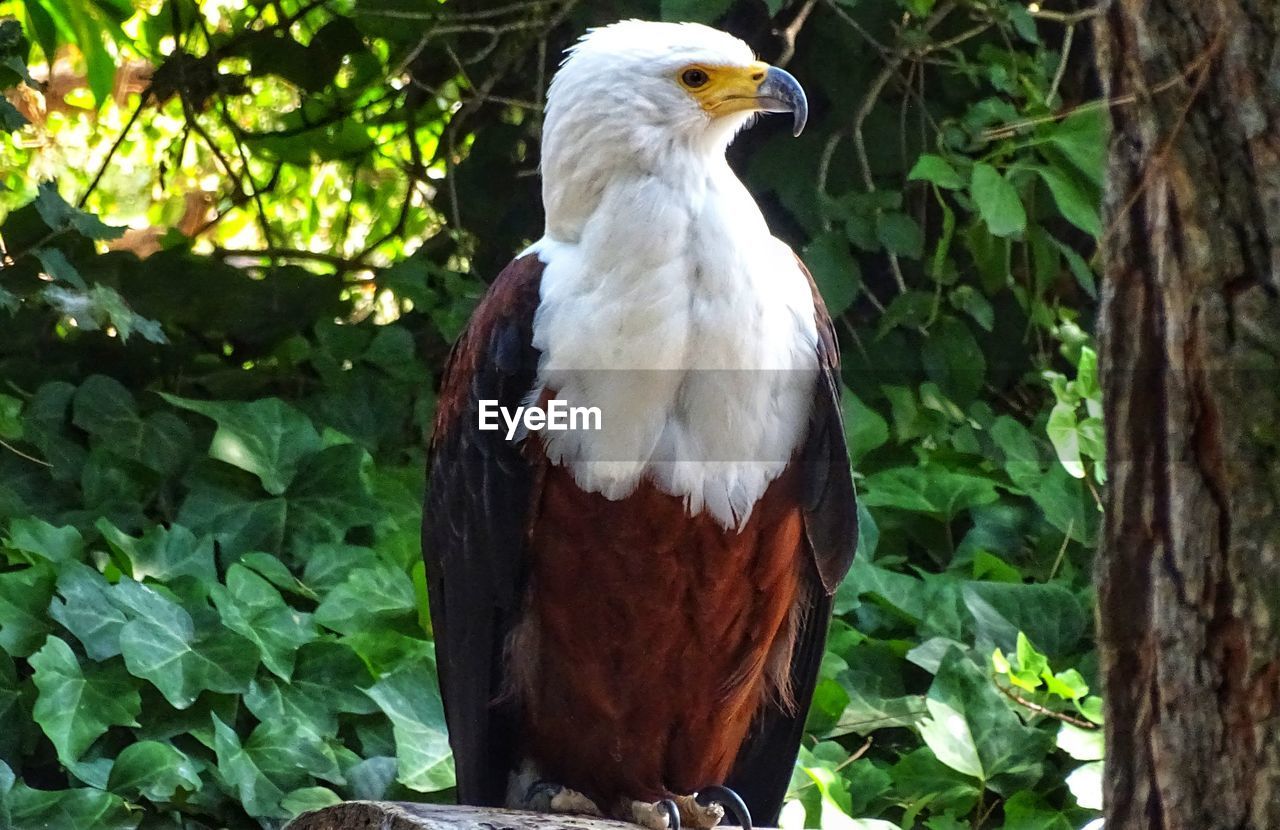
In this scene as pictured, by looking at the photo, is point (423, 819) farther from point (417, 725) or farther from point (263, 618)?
point (263, 618)

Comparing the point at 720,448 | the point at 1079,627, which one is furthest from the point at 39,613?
the point at 1079,627

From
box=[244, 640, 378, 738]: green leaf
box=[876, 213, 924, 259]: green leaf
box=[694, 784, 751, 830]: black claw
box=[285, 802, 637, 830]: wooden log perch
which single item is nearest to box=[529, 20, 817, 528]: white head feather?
box=[285, 802, 637, 830]: wooden log perch

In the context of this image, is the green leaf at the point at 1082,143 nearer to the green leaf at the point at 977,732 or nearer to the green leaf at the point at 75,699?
the green leaf at the point at 977,732

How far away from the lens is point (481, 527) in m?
2.77

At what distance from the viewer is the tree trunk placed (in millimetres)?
1521

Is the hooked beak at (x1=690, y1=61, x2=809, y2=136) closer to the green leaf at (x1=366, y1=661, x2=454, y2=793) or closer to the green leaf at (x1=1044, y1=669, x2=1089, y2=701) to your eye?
the green leaf at (x1=1044, y1=669, x2=1089, y2=701)

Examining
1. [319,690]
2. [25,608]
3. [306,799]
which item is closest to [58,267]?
[25,608]

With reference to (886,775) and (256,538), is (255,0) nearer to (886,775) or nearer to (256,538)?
(256,538)

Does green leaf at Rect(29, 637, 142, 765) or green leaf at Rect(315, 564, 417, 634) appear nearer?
green leaf at Rect(29, 637, 142, 765)

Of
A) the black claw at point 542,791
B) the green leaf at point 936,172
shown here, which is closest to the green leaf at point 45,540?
the black claw at point 542,791

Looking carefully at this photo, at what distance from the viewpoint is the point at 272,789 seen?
3246 mm

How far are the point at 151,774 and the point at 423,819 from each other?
1129 millimetres

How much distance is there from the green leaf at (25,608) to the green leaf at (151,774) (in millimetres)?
385

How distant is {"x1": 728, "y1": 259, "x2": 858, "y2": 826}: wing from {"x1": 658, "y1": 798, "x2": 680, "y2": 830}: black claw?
344 mm
